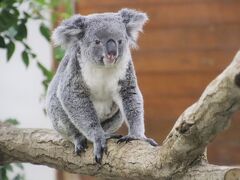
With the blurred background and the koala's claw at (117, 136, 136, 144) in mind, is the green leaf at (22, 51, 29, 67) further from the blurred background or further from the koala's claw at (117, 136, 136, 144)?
the blurred background

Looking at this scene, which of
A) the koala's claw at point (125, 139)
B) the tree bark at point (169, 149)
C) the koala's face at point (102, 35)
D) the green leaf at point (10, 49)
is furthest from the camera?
the green leaf at point (10, 49)

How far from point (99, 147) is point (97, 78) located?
322 millimetres

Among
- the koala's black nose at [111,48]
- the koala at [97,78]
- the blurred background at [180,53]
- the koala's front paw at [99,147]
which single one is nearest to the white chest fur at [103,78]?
the koala at [97,78]

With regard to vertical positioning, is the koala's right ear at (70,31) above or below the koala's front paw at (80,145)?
above

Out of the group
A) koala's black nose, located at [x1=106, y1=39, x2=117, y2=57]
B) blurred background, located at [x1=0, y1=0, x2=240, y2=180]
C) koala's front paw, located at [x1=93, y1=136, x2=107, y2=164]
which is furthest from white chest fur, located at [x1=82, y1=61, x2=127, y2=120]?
blurred background, located at [x1=0, y1=0, x2=240, y2=180]

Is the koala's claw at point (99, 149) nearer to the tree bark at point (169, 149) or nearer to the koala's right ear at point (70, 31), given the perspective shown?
the tree bark at point (169, 149)

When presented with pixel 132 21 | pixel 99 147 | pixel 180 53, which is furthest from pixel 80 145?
pixel 180 53

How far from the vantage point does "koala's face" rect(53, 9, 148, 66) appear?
2424 millimetres

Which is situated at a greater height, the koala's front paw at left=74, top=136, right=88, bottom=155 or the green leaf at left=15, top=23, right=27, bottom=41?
the green leaf at left=15, top=23, right=27, bottom=41

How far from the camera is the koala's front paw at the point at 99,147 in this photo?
7.64ft

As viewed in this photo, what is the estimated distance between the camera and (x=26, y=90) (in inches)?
187

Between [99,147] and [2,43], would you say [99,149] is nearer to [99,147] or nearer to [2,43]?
[99,147]

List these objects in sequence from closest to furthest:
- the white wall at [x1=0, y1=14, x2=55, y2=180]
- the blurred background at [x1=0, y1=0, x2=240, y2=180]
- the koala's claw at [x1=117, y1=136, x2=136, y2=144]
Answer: the koala's claw at [x1=117, y1=136, x2=136, y2=144]
the blurred background at [x1=0, y1=0, x2=240, y2=180]
the white wall at [x1=0, y1=14, x2=55, y2=180]

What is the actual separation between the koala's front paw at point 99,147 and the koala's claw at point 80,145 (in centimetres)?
8
